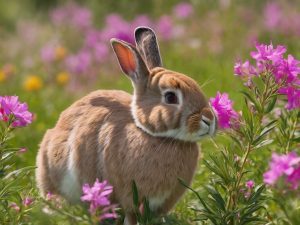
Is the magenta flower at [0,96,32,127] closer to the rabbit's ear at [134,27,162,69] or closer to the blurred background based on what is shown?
the rabbit's ear at [134,27,162,69]

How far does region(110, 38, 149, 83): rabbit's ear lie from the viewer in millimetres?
4285

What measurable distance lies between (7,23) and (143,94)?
408 inches

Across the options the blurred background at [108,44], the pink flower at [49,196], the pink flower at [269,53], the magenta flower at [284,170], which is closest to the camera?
the magenta flower at [284,170]

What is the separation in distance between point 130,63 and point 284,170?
5.44 ft

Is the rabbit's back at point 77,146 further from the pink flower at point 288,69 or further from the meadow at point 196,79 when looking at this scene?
the pink flower at point 288,69

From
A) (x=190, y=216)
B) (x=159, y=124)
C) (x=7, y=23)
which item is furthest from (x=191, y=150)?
(x=7, y=23)

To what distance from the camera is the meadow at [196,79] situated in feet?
12.4

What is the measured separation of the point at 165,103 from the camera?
4078mm

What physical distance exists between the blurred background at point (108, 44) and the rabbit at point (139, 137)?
1.99 metres

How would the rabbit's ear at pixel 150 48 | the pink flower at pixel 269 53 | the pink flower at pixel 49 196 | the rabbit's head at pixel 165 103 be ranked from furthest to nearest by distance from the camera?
1. the rabbit's ear at pixel 150 48
2. the pink flower at pixel 49 196
3. the rabbit's head at pixel 165 103
4. the pink flower at pixel 269 53

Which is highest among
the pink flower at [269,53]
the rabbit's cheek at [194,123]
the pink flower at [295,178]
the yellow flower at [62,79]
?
the yellow flower at [62,79]

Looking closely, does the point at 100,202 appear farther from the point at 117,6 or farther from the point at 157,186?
the point at 117,6

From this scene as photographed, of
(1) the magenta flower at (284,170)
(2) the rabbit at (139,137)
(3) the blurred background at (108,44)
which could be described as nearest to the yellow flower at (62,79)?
(3) the blurred background at (108,44)

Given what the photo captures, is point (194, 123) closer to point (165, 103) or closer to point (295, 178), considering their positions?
point (165, 103)
